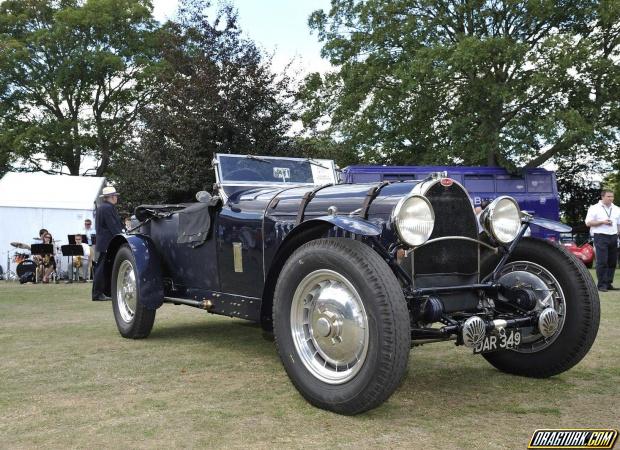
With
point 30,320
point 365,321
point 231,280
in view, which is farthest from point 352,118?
point 365,321

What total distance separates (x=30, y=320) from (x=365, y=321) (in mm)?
5639

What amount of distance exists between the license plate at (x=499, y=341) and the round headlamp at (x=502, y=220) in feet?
2.25

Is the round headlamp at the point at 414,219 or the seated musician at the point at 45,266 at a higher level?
the round headlamp at the point at 414,219

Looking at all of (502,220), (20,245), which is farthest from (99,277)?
(20,245)

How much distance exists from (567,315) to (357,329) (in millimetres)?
1579

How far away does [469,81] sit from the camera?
2183 centimetres

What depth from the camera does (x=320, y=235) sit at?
4.01 metres

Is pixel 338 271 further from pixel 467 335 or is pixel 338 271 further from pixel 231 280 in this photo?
pixel 231 280

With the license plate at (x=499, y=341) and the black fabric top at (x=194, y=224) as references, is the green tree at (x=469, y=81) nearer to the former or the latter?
the black fabric top at (x=194, y=224)

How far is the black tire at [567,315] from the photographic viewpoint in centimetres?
406

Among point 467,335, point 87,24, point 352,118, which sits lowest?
point 467,335

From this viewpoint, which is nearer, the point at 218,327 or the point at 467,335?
the point at 467,335

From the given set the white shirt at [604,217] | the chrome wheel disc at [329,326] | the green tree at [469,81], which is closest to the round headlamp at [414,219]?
the chrome wheel disc at [329,326]

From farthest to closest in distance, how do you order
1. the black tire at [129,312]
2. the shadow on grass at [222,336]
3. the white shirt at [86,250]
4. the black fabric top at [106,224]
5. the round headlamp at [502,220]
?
the white shirt at [86,250] < the black fabric top at [106,224] < the black tire at [129,312] < the shadow on grass at [222,336] < the round headlamp at [502,220]
